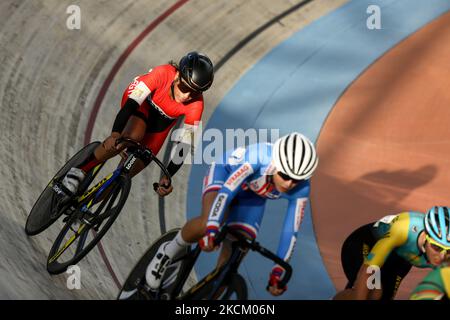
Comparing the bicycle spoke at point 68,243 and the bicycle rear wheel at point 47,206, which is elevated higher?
the bicycle rear wheel at point 47,206

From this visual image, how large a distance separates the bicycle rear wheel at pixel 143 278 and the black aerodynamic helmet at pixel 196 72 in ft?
3.12

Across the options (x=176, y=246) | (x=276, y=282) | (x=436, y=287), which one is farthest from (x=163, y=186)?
(x=436, y=287)

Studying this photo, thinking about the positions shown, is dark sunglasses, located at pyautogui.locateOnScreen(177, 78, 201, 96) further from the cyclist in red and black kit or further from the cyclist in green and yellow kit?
the cyclist in green and yellow kit

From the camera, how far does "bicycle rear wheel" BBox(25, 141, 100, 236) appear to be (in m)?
6.37

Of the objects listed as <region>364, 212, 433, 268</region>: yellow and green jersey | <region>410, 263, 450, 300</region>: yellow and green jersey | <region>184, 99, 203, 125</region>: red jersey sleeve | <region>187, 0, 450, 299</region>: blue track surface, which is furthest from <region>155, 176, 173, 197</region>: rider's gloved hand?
<region>410, 263, 450, 300</region>: yellow and green jersey

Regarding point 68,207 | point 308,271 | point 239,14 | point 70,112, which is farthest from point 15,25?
point 308,271

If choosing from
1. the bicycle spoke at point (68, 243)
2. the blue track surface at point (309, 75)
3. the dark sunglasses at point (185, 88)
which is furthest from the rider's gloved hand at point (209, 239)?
the blue track surface at point (309, 75)

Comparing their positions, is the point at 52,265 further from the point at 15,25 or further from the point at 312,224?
the point at 15,25

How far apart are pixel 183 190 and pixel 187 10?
8.91 feet

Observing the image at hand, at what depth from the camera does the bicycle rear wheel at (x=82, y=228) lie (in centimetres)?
594

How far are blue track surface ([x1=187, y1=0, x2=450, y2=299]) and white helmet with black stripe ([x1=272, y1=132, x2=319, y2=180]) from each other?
2.62m

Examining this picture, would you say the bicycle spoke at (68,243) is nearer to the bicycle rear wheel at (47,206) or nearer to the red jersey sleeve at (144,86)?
the bicycle rear wheel at (47,206)

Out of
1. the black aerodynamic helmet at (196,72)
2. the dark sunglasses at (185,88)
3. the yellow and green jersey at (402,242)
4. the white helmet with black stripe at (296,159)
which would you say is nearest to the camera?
the white helmet with black stripe at (296,159)

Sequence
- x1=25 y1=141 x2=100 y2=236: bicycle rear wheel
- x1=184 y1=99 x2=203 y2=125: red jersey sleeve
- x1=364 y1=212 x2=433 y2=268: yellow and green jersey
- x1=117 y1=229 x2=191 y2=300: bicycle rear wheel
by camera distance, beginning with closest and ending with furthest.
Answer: x1=364 y1=212 x2=433 y2=268: yellow and green jersey < x1=117 y1=229 x2=191 y2=300: bicycle rear wheel < x1=184 y1=99 x2=203 y2=125: red jersey sleeve < x1=25 y1=141 x2=100 y2=236: bicycle rear wheel
